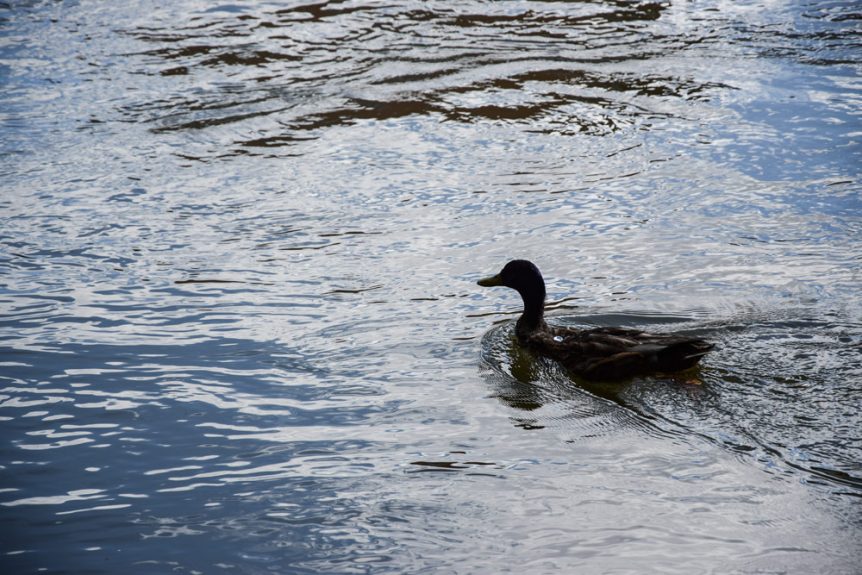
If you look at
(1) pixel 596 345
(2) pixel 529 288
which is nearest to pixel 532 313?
(2) pixel 529 288

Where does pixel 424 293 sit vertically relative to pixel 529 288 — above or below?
below

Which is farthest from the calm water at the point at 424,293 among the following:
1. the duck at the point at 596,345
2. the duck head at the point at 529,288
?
the duck head at the point at 529,288

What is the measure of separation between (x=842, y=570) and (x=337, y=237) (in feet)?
18.6

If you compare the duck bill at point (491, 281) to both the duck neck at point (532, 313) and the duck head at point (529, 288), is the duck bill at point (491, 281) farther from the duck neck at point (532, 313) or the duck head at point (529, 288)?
the duck neck at point (532, 313)

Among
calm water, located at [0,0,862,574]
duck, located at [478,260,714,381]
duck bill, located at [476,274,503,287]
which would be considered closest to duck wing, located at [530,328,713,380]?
duck, located at [478,260,714,381]

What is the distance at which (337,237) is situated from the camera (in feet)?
30.7

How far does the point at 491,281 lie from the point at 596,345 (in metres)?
1.25

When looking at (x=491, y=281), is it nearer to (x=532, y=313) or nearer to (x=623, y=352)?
(x=532, y=313)

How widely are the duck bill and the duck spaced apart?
0.34 ft

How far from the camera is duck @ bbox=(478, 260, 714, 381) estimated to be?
22.2 ft

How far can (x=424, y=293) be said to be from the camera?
8320mm

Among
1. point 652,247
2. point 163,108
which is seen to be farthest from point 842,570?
point 163,108

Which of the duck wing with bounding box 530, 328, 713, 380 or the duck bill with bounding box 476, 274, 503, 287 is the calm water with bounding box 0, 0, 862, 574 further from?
the duck bill with bounding box 476, 274, 503, 287

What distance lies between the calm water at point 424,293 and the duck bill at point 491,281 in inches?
12.2
